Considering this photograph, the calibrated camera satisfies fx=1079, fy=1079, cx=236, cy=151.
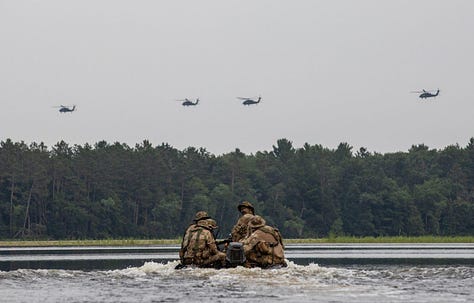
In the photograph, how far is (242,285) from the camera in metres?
37.6

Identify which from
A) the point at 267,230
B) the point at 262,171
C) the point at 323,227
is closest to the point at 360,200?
the point at 323,227

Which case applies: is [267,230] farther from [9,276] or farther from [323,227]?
[323,227]

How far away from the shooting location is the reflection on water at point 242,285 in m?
32.8

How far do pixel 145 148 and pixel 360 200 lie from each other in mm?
37705

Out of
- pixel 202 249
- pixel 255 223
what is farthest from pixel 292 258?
pixel 255 223

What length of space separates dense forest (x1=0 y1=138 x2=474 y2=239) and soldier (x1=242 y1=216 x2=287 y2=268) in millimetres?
110796

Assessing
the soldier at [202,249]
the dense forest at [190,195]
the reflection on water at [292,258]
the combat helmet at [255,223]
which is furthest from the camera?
the dense forest at [190,195]

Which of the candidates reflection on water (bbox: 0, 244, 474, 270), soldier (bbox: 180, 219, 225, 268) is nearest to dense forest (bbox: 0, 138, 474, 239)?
reflection on water (bbox: 0, 244, 474, 270)

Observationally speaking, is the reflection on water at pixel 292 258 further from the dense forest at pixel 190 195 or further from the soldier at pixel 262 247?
the dense forest at pixel 190 195

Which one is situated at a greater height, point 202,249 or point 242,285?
point 202,249

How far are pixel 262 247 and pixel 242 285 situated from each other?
253 inches

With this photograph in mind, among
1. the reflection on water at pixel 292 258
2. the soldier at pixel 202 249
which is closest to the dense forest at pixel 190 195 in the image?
the reflection on water at pixel 292 258

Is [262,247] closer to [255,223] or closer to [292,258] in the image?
[255,223]

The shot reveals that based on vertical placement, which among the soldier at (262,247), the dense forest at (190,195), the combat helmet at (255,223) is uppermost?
the dense forest at (190,195)
